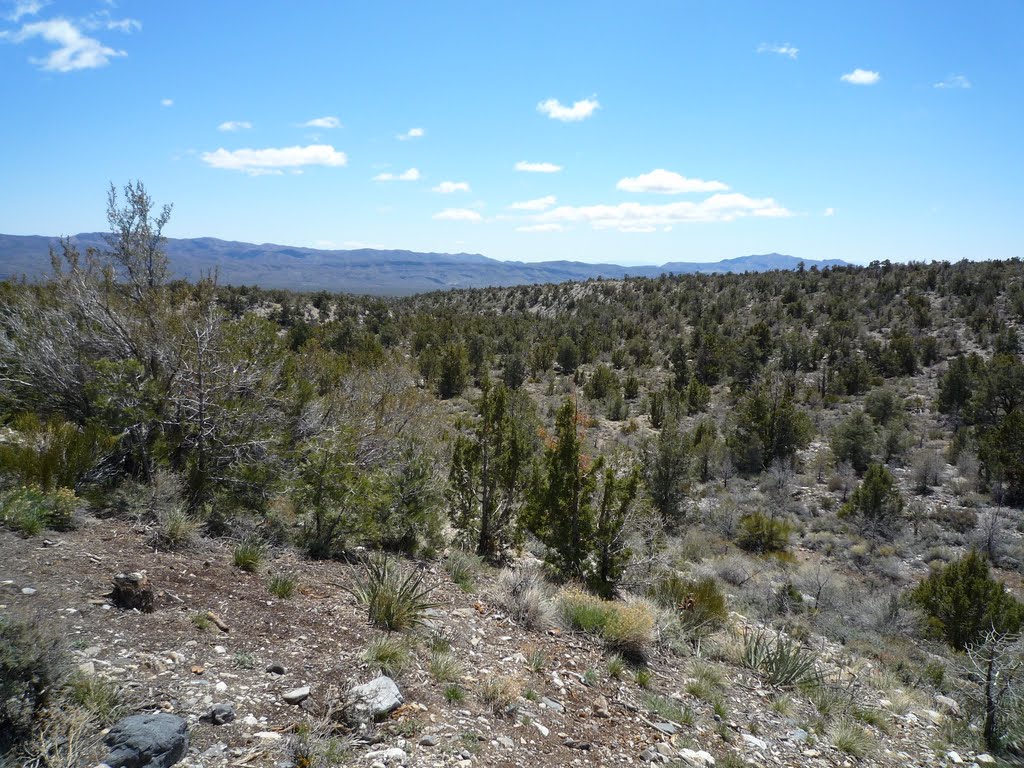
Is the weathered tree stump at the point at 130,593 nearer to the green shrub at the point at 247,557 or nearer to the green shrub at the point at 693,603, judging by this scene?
the green shrub at the point at 247,557

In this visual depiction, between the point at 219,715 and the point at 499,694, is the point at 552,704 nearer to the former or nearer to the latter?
the point at 499,694

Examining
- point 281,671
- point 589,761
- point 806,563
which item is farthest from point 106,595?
point 806,563

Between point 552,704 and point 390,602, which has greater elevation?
point 390,602

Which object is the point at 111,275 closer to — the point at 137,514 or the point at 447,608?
the point at 137,514

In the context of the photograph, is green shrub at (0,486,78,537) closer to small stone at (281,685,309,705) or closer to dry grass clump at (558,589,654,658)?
small stone at (281,685,309,705)

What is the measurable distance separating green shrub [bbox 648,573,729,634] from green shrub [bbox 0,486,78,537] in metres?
7.79

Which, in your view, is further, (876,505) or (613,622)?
(876,505)

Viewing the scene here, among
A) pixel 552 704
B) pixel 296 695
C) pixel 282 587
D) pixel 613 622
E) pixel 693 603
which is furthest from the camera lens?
pixel 693 603

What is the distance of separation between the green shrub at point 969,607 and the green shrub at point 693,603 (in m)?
4.81

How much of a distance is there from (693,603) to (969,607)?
5646mm

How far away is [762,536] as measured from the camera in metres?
15.3

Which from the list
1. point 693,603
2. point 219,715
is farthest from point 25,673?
point 693,603

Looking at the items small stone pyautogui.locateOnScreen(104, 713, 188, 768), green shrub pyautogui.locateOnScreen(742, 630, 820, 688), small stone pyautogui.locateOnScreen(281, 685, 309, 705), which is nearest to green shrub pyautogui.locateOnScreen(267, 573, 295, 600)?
small stone pyautogui.locateOnScreen(281, 685, 309, 705)

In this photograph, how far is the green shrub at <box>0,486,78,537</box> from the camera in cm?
574
